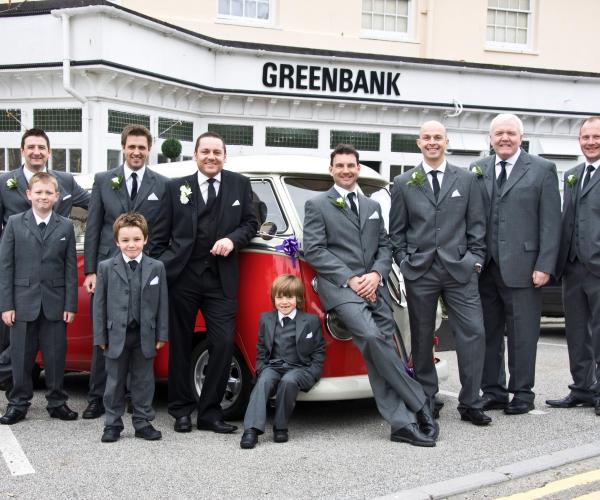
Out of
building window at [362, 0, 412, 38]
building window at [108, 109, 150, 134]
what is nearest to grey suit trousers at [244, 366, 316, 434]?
building window at [108, 109, 150, 134]

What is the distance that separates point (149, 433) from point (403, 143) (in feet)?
47.2

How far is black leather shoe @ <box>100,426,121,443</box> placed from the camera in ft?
18.7

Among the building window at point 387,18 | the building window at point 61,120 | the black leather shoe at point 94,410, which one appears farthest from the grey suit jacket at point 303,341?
the building window at point 387,18

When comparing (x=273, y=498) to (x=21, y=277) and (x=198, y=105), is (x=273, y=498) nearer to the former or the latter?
(x=21, y=277)

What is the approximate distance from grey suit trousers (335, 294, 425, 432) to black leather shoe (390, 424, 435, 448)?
0.04 metres

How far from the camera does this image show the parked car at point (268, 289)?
5973 mm

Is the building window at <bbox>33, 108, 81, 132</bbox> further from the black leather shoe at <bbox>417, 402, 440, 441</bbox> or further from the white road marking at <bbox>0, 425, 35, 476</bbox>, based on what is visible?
the black leather shoe at <bbox>417, 402, 440, 441</bbox>

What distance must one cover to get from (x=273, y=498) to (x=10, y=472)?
171cm

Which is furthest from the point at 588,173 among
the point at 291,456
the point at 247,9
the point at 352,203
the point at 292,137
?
the point at 247,9

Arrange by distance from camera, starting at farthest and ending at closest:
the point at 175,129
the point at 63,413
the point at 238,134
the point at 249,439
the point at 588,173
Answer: the point at 238,134
the point at 175,129
the point at 588,173
the point at 63,413
the point at 249,439

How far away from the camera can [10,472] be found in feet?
16.5

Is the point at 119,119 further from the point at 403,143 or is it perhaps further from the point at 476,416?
the point at 476,416

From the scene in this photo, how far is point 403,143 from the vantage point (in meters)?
19.2

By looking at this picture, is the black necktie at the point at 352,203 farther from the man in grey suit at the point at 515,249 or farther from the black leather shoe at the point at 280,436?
the black leather shoe at the point at 280,436
